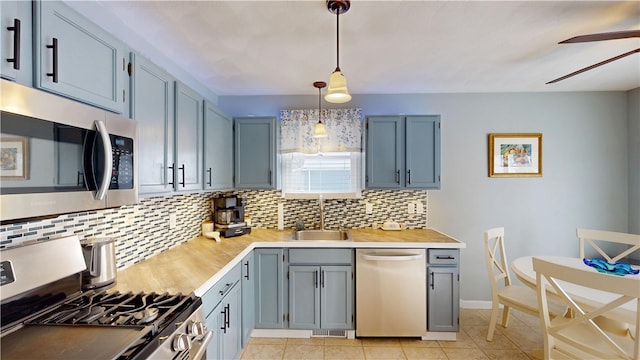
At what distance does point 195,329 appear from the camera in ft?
4.18

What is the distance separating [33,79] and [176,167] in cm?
97

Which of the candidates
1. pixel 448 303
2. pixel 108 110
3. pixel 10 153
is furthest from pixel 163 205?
pixel 448 303

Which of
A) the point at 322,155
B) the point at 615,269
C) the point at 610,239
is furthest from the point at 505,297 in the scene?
the point at 322,155

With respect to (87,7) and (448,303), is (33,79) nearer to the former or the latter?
(87,7)

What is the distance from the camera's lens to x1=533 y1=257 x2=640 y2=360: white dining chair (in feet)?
4.54

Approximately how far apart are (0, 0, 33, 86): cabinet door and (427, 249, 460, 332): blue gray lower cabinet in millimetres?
2752

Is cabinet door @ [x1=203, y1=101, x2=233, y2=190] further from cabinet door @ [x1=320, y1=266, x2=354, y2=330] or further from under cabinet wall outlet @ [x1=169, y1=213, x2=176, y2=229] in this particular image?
cabinet door @ [x1=320, y1=266, x2=354, y2=330]

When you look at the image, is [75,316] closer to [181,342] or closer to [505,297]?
[181,342]

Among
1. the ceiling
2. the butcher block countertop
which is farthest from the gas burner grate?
the ceiling

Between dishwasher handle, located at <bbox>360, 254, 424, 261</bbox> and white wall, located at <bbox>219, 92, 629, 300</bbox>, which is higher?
white wall, located at <bbox>219, 92, 629, 300</bbox>

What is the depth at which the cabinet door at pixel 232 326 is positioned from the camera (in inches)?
74.3

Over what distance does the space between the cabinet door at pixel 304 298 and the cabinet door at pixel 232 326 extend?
535 millimetres

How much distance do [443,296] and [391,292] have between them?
0.47 m

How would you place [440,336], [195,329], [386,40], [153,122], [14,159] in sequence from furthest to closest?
1. [440,336]
2. [386,40]
3. [153,122]
4. [195,329]
5. [14,159]
